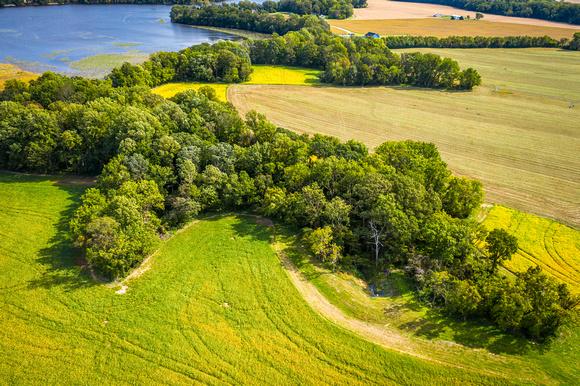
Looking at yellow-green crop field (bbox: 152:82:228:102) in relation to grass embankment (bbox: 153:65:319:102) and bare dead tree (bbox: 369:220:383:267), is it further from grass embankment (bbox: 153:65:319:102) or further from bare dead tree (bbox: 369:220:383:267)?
bare dead tree (bbox: 369:220:383:267)

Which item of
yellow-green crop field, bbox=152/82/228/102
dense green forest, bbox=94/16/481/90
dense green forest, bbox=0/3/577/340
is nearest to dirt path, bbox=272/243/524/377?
dense green forest, bbox=0/3/577/340

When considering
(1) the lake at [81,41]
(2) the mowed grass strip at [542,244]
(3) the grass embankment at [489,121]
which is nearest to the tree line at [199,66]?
(3) the grass embankment at [489,121]

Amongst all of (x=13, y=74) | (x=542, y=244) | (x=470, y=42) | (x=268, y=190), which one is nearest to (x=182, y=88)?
(x=13, y=74)

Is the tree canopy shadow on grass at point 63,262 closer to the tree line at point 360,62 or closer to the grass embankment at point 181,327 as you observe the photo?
the grass embankment at point 181,327

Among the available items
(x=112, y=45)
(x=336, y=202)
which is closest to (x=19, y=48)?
(x=112, y=45)

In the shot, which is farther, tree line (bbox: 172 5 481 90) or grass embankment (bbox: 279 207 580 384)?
tree line (bbox: 172 5 481 90)

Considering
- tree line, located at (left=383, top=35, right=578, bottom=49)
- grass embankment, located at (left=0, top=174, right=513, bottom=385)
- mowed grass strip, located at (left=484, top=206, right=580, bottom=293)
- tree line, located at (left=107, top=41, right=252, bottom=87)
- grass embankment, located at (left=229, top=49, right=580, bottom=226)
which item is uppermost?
tree line, located at (left=383, top=35, right=578, bottom=49)
